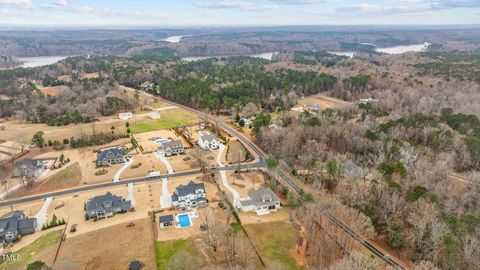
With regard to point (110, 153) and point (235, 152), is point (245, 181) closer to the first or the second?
point (235, 152)

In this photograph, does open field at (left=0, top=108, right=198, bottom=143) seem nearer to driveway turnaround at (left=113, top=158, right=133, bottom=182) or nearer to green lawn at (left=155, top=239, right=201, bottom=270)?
driveway turnaround at (left=113, top=158, right=133, bottom=182)

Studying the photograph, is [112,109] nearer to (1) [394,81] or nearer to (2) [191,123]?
(2) [191,123]

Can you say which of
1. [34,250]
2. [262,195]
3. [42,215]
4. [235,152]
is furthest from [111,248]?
[235,152]

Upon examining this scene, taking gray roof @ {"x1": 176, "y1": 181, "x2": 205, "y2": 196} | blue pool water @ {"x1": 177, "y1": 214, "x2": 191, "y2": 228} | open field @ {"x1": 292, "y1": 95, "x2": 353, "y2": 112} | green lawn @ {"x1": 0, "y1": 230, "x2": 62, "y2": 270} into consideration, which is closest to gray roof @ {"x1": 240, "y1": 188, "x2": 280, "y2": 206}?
gray roof @ {"x1": 176, "y1": 181, "x2": 205, "y2": 196}

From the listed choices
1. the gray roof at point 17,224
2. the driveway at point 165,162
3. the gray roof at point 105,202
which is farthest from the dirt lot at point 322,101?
the gray roof at point 17,224


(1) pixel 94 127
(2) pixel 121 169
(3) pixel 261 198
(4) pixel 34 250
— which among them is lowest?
(4) pixel 34 250
